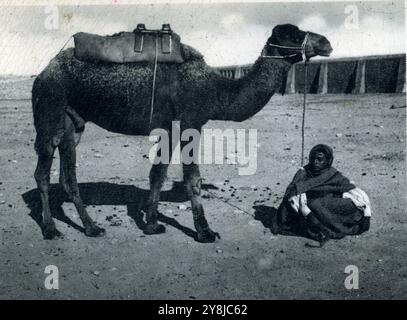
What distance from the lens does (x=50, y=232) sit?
6824 mm

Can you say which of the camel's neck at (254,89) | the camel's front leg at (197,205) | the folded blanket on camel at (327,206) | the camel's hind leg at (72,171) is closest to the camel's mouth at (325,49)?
the camel's neck at (254,89)

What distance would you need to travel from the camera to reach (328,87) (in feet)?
69.5

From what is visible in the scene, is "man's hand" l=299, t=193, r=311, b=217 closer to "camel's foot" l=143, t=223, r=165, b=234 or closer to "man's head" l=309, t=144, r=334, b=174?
"man's head" l=309, t=144, r=334, b=174

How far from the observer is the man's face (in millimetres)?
6586

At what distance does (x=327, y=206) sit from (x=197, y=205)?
4.93ft

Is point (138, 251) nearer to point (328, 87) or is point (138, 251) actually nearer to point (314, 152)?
point (314, 152)

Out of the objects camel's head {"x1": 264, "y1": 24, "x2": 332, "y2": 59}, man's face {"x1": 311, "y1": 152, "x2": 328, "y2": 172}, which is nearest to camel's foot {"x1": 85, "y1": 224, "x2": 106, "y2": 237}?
man's face {"x1": 311, "y1": 152, "x2": 328, "y2": 172}

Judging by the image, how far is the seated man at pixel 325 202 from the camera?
21.5 feet

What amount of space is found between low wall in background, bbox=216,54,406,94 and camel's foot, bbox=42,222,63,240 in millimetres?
12920

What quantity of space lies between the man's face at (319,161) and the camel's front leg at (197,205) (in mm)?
1372

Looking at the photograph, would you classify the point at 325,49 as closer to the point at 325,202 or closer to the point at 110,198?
the point at 325,202

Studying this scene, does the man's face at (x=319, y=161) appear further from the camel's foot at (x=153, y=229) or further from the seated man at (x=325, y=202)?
the camel's foot at (x=153, y=229)
